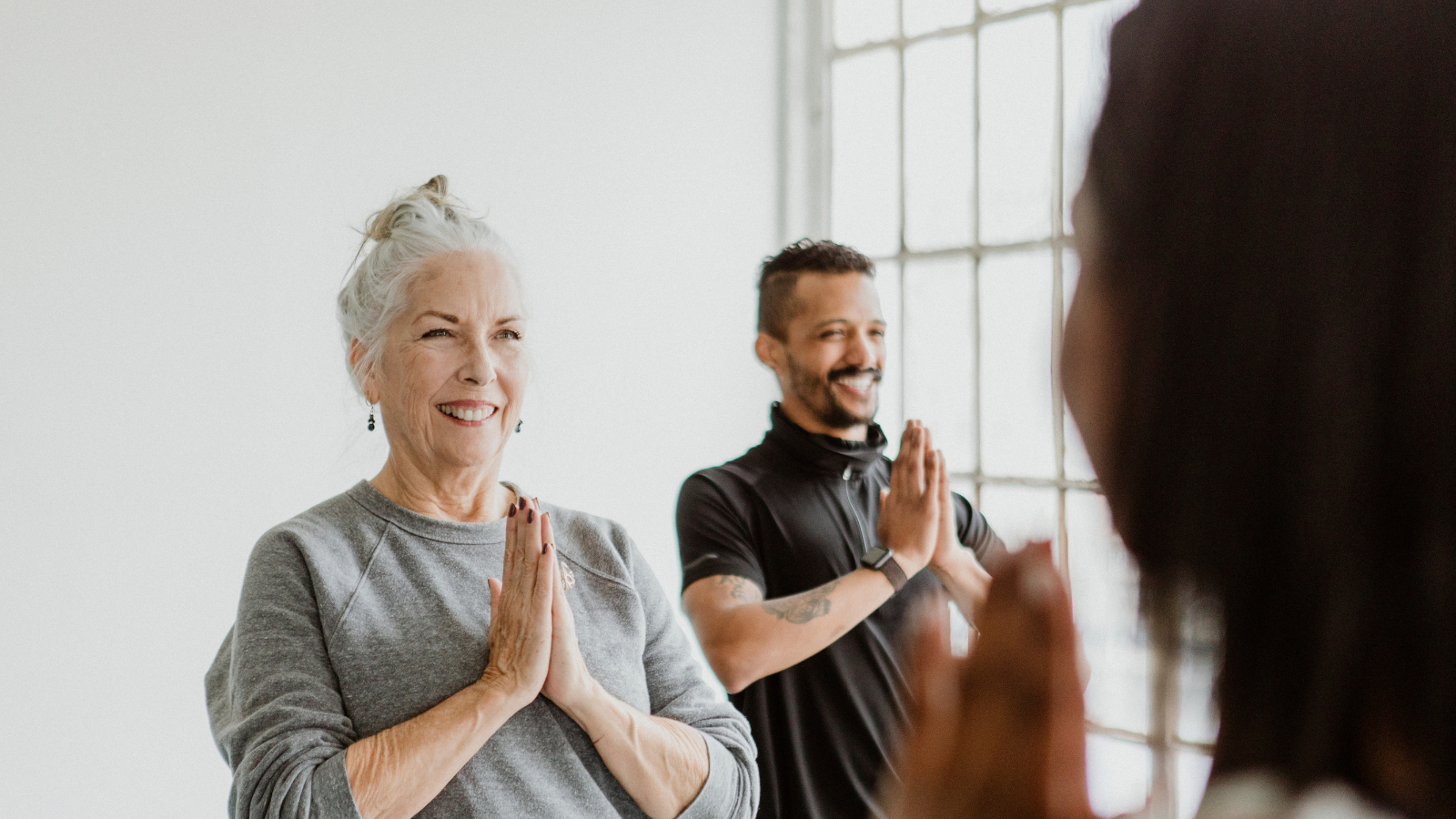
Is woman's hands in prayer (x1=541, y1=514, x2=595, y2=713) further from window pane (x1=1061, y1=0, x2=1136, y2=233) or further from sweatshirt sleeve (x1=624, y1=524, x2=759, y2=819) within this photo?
window pane (x1=1061, y1=0, x2=1136, y2=233)

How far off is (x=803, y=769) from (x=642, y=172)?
Result: 2.02 meters

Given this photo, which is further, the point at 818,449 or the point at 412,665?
the point at 818,449

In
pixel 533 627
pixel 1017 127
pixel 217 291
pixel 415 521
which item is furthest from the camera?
pixel 1017 127

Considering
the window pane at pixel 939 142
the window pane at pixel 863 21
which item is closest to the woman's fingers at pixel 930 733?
the window pane at pixel 939 142

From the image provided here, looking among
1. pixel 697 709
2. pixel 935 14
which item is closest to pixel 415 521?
pixel 697 709

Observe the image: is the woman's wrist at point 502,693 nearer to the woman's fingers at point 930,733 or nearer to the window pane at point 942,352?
the woman's fingers at point 930,733

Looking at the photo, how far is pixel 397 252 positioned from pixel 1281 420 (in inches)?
52.7

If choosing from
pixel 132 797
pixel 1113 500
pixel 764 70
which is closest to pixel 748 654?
pixel 132 797

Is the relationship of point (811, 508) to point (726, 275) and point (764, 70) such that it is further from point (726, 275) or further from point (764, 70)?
point (764, 70)

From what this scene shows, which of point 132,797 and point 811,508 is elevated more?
point 811,508

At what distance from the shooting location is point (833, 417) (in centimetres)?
205

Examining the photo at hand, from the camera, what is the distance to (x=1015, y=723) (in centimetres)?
23

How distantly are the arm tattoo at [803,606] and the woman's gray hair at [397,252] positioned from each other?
2.43 ft

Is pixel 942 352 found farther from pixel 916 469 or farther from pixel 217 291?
pixel 217 291
